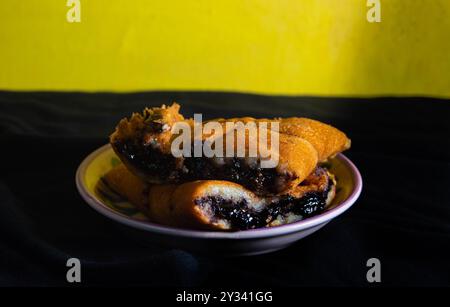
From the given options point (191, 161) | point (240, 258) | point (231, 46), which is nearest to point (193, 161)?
point (191, 161)

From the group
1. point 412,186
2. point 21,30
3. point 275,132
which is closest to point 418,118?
point 412,186

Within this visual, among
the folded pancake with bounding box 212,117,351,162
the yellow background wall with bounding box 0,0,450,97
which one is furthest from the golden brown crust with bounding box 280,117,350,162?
the yellow background wall with bounding box 0,0,450,97

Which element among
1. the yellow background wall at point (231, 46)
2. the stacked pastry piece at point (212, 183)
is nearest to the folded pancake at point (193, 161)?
the stacked pastry piece at point (212, 183)

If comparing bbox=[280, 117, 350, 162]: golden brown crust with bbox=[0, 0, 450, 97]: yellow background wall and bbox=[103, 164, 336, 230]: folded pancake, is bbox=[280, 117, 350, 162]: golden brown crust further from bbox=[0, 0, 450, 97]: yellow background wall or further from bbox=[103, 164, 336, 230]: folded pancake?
bbox=[0, 0, 450, 97]: yellow background wall

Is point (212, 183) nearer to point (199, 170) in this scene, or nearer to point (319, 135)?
point (199, 170)

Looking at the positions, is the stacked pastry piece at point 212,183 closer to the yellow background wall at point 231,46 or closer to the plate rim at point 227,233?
the plate rim at point 227,233
